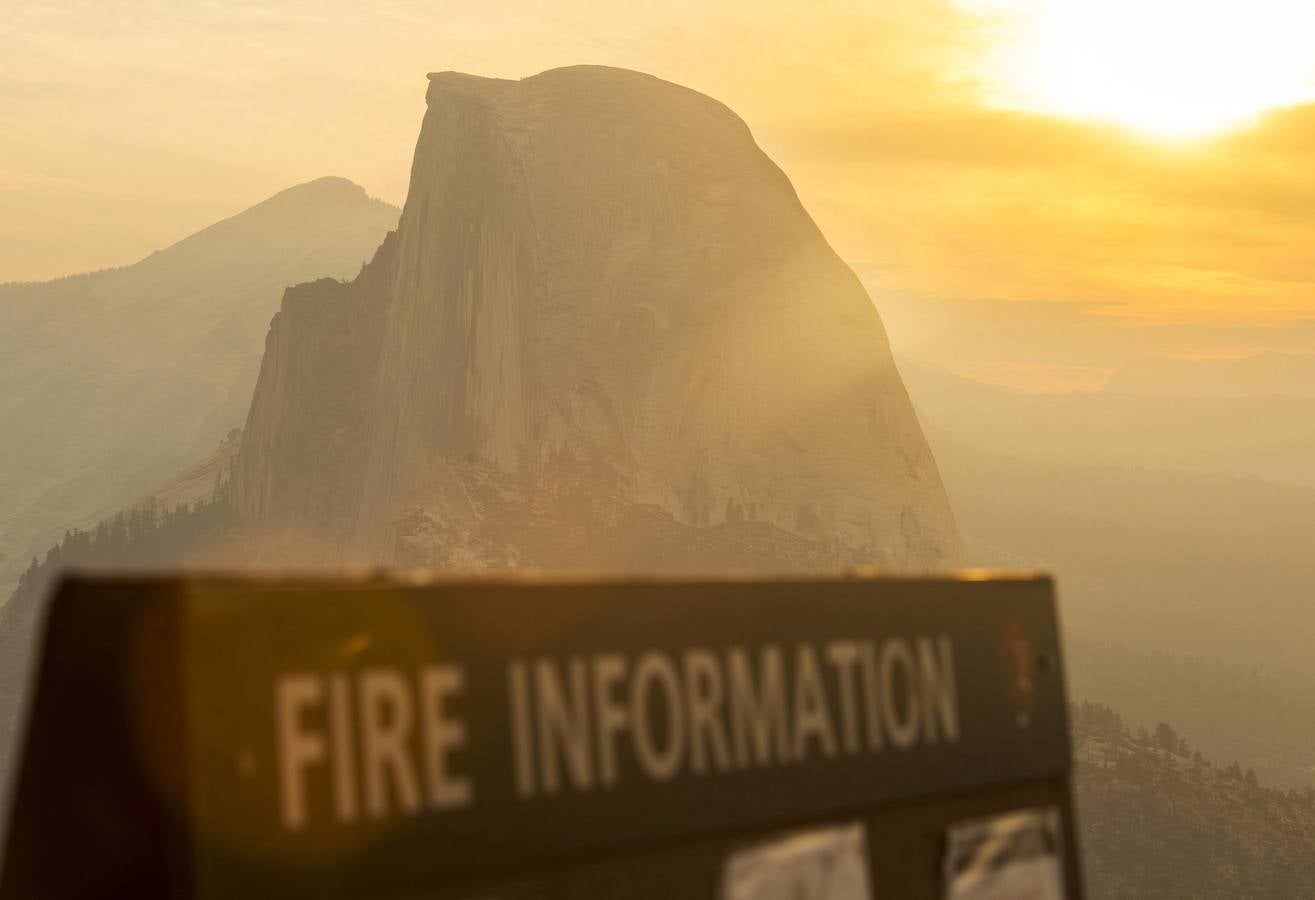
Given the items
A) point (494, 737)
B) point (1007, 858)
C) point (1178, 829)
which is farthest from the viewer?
point (1178, 829)

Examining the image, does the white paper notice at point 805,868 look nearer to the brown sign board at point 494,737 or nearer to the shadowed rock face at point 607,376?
the brown sign board at point 494,737

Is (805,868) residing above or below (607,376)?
below

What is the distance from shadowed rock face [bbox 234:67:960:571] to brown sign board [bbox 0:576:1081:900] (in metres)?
115

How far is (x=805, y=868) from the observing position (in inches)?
135

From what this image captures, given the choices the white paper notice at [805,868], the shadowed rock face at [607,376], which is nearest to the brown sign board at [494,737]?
the white paper notice at [805,868]

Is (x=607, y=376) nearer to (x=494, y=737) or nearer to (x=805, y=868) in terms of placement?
(x=805, y=868)

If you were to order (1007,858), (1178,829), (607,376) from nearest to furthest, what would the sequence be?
1. (1007,858)
2. (607,376)
3. (1178,829)

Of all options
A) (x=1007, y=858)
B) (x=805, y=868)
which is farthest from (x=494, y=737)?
(x=1007, y=858)

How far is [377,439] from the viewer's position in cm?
13275

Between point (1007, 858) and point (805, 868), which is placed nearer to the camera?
point (805, 868)

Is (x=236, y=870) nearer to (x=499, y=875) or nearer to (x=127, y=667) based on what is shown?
(x=127, y=667)

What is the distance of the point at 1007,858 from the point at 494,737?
173 cm

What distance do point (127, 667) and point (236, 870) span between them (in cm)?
38

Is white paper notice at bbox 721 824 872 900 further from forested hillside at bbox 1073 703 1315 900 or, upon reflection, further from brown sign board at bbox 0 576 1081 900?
forested hillside at bbox 1073 703 1315 900
